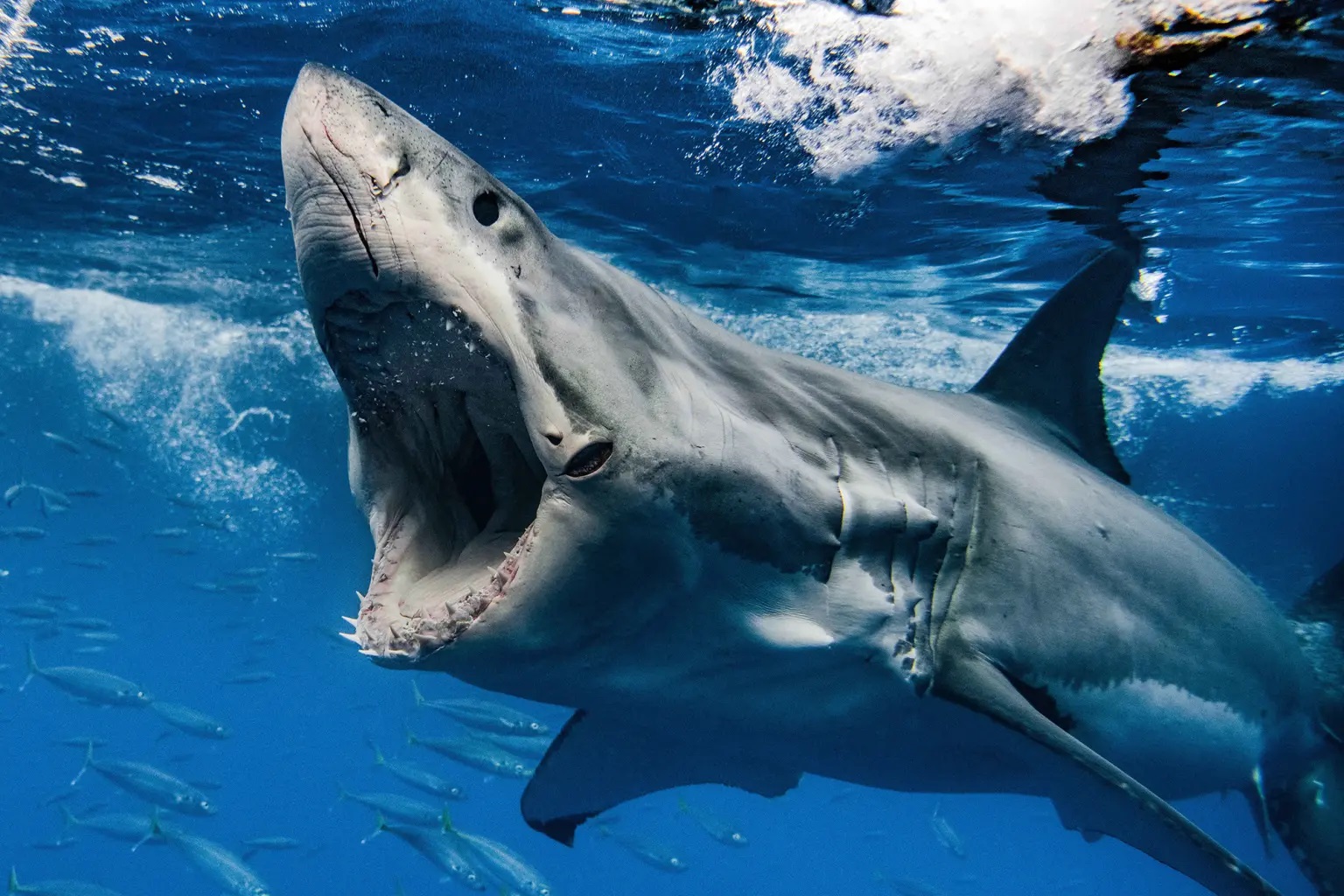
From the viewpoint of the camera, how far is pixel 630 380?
192cm

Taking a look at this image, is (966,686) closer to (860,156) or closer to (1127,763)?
(1127,763)

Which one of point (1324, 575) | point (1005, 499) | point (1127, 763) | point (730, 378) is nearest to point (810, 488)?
point (730, 378)

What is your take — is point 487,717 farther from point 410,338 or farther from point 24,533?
point 410,338

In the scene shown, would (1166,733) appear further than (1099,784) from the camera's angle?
Yes

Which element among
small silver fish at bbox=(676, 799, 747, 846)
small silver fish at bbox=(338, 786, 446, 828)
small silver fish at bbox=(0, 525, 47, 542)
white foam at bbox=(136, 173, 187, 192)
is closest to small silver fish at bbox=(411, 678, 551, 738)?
small silver fish at bbox=(338, 786, 446, 828)

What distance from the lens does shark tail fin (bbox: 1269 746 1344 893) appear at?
4.72m

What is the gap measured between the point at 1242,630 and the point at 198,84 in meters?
9.18

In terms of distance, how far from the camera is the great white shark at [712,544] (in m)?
1.78

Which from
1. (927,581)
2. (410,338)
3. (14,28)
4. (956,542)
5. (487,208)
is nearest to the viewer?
(487,208)

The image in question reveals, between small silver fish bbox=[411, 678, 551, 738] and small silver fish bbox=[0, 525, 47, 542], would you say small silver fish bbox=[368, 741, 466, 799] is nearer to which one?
small silver fish bbox=[411, 678, 551, 738]

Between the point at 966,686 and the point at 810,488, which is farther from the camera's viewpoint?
the point at 966,686

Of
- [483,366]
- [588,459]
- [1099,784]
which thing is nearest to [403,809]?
[1099,784]

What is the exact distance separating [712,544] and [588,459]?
1.31 feet

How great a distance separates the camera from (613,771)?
376cm
